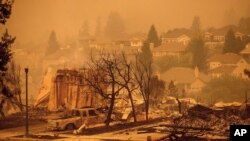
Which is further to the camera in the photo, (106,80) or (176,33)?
(176,33)

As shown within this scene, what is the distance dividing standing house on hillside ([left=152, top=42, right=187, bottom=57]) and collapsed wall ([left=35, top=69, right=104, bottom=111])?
91.3 feet

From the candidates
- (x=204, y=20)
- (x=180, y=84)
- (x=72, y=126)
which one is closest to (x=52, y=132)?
(x=72, y=126)

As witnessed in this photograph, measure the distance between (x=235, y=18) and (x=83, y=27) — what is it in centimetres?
3066

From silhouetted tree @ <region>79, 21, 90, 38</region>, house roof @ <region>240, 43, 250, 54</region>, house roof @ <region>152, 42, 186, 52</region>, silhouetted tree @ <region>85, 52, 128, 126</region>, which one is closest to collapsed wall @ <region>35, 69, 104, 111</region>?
silhouetted tree @ <region>85, 52, 128, 126</region>

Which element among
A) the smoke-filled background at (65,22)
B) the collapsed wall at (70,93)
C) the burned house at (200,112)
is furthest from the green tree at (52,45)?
the burned house at (200,112)

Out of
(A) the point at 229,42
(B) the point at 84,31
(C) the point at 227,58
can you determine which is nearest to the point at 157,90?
(C) the point at 227,58

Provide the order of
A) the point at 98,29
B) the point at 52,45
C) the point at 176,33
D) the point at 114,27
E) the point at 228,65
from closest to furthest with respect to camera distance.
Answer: the point at 228,65 < the point at 176,33 < the point at 52,45 < the point at 114,27 < the point at 98,29

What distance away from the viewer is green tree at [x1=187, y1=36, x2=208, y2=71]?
5225 centimetres

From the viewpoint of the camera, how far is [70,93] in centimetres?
2791

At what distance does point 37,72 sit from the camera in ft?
207

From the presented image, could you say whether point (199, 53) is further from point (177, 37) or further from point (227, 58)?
point (177, 37)

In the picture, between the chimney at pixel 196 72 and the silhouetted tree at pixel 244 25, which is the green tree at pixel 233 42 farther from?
the chimney at pixel 196 72

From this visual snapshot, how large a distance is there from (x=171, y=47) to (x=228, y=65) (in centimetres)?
1274

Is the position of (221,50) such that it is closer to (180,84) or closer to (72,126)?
(180,84)
